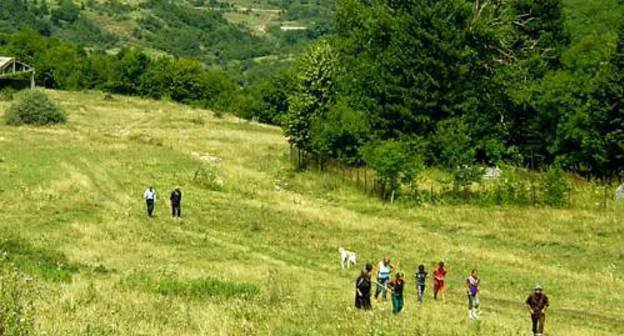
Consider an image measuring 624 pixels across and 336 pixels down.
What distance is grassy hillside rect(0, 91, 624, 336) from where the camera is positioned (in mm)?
18297

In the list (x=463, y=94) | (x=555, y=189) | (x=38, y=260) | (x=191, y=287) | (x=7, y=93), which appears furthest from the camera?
(x=7, y=93)

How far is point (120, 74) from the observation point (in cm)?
13838

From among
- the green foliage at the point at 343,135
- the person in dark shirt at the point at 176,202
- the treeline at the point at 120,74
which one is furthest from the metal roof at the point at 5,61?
the person in dark shirt at the point at 176,202

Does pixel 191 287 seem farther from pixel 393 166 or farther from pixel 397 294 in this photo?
pixel 393 166

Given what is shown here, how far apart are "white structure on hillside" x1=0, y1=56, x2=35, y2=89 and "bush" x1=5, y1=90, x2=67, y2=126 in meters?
27.4

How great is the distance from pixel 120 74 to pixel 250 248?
360 feet

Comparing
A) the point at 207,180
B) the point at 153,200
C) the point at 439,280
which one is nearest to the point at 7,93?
the point at 207,180

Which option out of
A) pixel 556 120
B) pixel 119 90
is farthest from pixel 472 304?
pixel 119 90

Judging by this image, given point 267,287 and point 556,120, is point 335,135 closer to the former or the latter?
point 556,120

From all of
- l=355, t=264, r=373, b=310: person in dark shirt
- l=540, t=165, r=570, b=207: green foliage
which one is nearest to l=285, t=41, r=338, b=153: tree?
l=540, t=165, r=570, b=207: green foliage

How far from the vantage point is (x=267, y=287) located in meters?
25.4

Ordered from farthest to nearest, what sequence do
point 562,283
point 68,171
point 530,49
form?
point 530,49
point 68,171
point 562,283

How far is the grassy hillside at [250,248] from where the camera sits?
720 inches

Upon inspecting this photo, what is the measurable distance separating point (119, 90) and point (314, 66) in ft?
267
